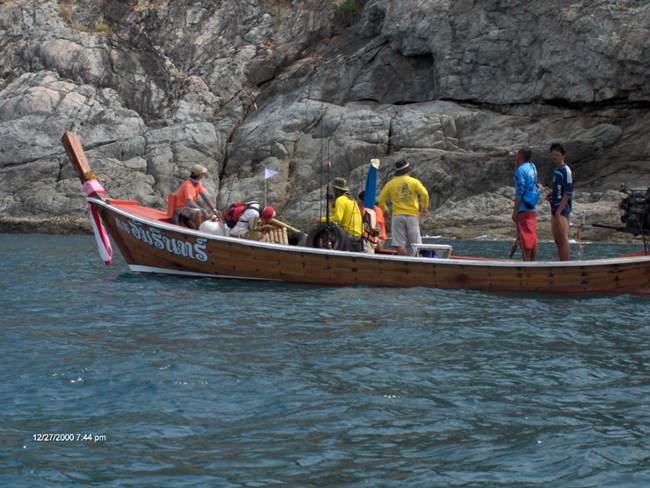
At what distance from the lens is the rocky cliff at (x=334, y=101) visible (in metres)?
36.1

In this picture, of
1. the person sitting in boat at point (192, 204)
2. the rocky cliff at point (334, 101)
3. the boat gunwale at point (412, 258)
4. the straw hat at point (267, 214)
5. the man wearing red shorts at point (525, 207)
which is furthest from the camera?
the rocky cliff at point (334, 101)

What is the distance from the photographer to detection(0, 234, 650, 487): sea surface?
5.66 meters

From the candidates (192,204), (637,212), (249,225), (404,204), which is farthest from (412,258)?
(192,204)

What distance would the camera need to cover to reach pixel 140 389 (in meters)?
7.41

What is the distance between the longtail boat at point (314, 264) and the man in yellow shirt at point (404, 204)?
2.26ft

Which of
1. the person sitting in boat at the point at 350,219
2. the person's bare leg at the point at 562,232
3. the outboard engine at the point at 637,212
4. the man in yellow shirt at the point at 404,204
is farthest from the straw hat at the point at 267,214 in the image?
the outboard engine at the point at 637,212

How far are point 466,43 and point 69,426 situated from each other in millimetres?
35488

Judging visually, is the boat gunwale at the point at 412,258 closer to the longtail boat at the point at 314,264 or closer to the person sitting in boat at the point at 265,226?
the longtail boat at the point at 314,264

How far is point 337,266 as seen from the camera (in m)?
13.9

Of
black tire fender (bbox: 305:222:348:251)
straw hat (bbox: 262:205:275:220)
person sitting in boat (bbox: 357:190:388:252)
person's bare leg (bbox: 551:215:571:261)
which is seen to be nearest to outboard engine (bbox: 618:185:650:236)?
person's bare leg (bbox: 551:215:571:261)

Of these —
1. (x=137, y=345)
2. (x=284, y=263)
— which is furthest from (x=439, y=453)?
(x=284, y=263)

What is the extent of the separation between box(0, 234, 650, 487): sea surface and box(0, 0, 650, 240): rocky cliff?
893 inches

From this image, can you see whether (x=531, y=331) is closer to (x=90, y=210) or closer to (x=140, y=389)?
(x=140, y=389)

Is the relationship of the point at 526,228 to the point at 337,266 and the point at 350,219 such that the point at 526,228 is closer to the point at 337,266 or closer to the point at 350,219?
the point at 350,219
